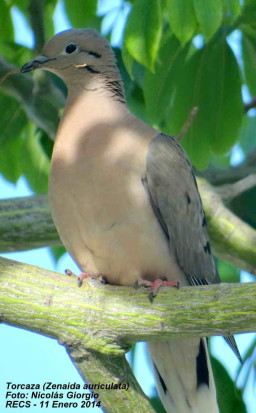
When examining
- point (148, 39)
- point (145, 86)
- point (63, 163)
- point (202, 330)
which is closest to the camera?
point (202, 330)

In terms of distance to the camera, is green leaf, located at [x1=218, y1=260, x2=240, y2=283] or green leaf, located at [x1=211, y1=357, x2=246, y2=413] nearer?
green leaf, located at [x1=211, y1=357, x2=246, y2=413]

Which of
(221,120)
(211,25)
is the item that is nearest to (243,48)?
(221,120)

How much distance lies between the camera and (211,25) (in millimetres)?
3064

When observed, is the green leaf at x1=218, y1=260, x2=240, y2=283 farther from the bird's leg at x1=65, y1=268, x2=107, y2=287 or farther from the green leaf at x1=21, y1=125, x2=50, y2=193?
the bird's leg at x1=65, y1=268, x2=107, y2=287

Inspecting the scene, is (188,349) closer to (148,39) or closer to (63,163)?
(63,163)

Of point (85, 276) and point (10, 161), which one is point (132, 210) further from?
point (10, 161)

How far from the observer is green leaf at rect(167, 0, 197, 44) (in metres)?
3.10

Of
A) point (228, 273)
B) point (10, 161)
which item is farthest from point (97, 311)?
point (228, 273)

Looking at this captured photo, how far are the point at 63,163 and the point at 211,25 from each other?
33.4 inches

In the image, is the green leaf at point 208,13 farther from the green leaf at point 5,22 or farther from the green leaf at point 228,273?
the green leaf at point 228,273

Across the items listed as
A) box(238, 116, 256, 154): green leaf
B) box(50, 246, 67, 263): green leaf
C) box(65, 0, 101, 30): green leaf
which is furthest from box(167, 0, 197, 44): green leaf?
box(238, 116, 256, 154): green leaf

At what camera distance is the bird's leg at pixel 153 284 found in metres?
3.07

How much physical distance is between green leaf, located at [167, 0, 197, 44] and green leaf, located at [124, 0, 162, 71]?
0.12 metres

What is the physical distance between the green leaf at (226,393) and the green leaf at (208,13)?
157cm
